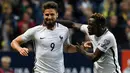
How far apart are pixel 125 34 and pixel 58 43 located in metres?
6.45

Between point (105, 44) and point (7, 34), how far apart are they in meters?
6.38

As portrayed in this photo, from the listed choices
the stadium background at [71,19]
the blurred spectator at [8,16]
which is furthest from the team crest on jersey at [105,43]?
the blurred spectator at [8,16]

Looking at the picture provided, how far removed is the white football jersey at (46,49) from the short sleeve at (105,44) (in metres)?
0.73

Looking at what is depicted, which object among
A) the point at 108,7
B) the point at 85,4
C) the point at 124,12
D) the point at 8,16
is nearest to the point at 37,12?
the point at 8,16

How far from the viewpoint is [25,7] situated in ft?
57.8

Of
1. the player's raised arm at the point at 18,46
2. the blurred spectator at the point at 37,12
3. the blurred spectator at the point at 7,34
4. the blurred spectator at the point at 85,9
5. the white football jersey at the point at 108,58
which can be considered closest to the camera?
the player's raised arm at the point at 18,46

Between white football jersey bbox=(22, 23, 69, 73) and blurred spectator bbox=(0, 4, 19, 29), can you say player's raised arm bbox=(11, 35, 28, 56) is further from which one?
blurred spectator bbox=(0, 4, 19, 29)

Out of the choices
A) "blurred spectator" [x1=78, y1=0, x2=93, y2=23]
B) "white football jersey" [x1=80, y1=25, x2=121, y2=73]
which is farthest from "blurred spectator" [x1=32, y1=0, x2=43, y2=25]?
"white football jersey" [x1=80, y1=25, x2=121, y2=73]

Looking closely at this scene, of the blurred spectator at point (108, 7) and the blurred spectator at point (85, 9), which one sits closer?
the blurred spectator at point (85, 9)

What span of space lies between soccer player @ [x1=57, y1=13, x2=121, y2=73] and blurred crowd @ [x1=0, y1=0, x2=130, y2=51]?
4979 mm

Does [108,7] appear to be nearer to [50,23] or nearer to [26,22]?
[26,22]

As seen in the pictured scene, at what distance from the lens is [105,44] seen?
10406 mm

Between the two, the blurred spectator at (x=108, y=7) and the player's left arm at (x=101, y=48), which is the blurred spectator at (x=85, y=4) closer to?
the blurred spectator at (x=108, y=7)

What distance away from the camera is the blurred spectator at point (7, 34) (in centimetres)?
1602
